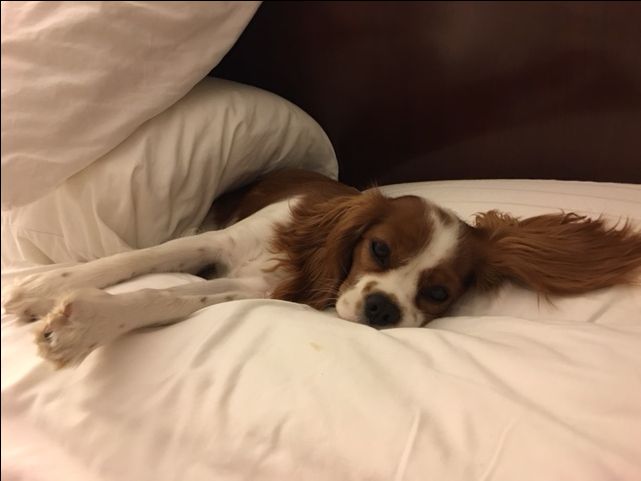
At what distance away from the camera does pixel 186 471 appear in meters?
0.88

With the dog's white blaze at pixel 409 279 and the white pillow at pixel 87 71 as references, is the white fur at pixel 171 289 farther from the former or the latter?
the white pillow at pixel 87 71

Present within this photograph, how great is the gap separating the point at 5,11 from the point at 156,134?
30.7 inches

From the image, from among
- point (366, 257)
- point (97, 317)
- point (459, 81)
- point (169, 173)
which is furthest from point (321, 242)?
point (97, 317)

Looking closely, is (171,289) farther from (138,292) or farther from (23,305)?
(23,305)

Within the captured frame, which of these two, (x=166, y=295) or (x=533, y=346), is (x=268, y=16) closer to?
(x=166, y=295)

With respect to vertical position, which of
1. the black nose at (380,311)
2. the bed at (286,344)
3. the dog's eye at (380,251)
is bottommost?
the black nose at (380,311)

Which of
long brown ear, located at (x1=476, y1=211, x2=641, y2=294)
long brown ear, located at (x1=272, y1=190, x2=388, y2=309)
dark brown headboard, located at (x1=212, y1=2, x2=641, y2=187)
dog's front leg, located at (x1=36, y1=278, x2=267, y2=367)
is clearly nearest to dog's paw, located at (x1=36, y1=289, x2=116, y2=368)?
dog's front leg, located at (x1=36, y1=278, x2=267, y2=367)

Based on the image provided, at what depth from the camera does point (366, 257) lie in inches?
63.2

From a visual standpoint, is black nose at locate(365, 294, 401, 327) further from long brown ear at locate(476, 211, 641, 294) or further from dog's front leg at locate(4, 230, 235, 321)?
dog's front leg at locate(4, 230, 235, 321)

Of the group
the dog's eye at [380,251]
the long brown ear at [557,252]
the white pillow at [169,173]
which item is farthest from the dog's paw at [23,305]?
the long brown ear at [557,252]

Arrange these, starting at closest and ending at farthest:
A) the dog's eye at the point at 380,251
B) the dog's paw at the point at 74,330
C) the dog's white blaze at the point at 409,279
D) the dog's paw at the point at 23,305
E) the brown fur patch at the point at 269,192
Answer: the dog's paw at the point at 23,305 → the dog's paw at the point at 74,330 → the dog's white blaze at the point at 409,279 → the dog's eye at the point at 380,251 → the brown fur patch at the point at 269,192

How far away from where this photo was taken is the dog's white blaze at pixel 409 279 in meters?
1.47

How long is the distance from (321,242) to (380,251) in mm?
197

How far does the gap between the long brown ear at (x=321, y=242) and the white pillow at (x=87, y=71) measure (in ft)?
1.82
